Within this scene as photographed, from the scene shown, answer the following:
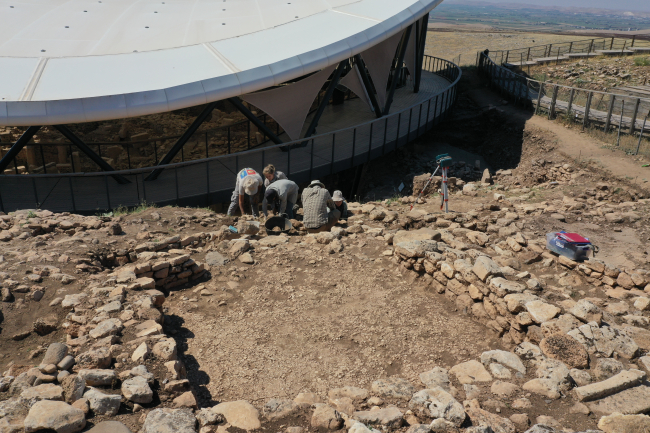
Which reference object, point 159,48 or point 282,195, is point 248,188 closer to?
point 282,195

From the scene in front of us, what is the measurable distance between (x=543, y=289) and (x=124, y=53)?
11.9 meters

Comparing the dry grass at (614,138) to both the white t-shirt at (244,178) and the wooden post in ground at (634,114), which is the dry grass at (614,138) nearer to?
the wooden post in ground at (634,114)

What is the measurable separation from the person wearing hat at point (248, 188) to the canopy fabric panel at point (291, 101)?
13.6ft

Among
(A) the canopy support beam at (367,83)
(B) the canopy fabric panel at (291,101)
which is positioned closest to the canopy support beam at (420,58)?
(A) the canopy support beam at (367,83)

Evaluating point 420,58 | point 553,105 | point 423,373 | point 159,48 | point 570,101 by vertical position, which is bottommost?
point 423,373

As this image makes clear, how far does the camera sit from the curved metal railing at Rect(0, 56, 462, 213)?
12.0 metres

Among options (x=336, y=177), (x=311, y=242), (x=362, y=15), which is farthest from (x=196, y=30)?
(x=311, y=242)

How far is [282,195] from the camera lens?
10.2 metres

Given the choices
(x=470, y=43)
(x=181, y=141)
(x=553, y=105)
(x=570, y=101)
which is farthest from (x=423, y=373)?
(x=470, y=43)

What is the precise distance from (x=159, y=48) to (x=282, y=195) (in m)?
6.50

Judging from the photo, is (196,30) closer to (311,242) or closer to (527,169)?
(311,242)

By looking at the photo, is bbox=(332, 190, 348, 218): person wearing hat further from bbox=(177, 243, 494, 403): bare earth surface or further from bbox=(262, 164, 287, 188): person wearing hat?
bbox=(177, 243, 494, 403): bare earth surface

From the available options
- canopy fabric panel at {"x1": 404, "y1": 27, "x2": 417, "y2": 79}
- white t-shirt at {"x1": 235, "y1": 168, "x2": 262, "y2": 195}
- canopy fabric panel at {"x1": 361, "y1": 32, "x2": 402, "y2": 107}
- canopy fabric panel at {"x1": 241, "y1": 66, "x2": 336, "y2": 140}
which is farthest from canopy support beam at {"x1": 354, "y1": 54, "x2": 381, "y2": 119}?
white t-shirt at {"x1": 235, "y1": 168, "x2": 262, "y2": 195}

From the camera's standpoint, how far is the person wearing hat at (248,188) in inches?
403
